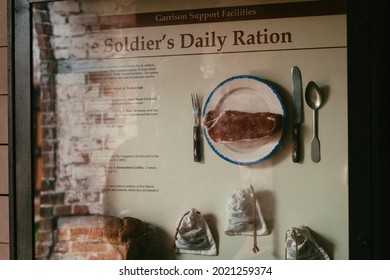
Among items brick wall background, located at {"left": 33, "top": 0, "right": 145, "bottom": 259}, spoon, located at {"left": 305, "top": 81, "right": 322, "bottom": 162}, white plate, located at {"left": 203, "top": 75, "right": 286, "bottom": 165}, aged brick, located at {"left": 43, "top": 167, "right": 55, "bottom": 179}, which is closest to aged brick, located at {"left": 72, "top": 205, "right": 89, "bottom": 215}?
brick wall background, located at {"left": 33, "top": 0, "right": 145, "bottom": 259}

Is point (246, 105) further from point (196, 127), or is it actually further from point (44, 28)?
point (44, 28)

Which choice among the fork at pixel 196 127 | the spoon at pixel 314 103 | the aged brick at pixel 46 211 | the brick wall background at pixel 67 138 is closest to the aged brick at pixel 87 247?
the brick wall background at pixel 67 138

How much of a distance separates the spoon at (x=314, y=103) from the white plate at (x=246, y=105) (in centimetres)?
7

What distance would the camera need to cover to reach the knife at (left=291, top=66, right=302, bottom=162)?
3.32 feet

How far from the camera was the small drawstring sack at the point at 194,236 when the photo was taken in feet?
3.47

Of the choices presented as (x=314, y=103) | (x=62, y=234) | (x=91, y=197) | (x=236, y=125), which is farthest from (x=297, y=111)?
(x=62, y=234)

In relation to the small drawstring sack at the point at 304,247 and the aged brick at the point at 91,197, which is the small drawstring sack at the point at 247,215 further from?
the aged brick at the point at 91,197

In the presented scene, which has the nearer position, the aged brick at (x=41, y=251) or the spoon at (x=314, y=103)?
the spoon at (x=314, y=103)

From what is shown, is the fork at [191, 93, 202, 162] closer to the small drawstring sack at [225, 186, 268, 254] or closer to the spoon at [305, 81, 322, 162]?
the small drawstring sack at [225, 186, 268, 254]

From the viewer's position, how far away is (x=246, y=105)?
105 cm

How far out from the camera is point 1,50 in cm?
113

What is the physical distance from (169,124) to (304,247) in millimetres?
480

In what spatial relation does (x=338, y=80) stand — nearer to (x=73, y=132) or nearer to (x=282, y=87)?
(x=282, y=87)
